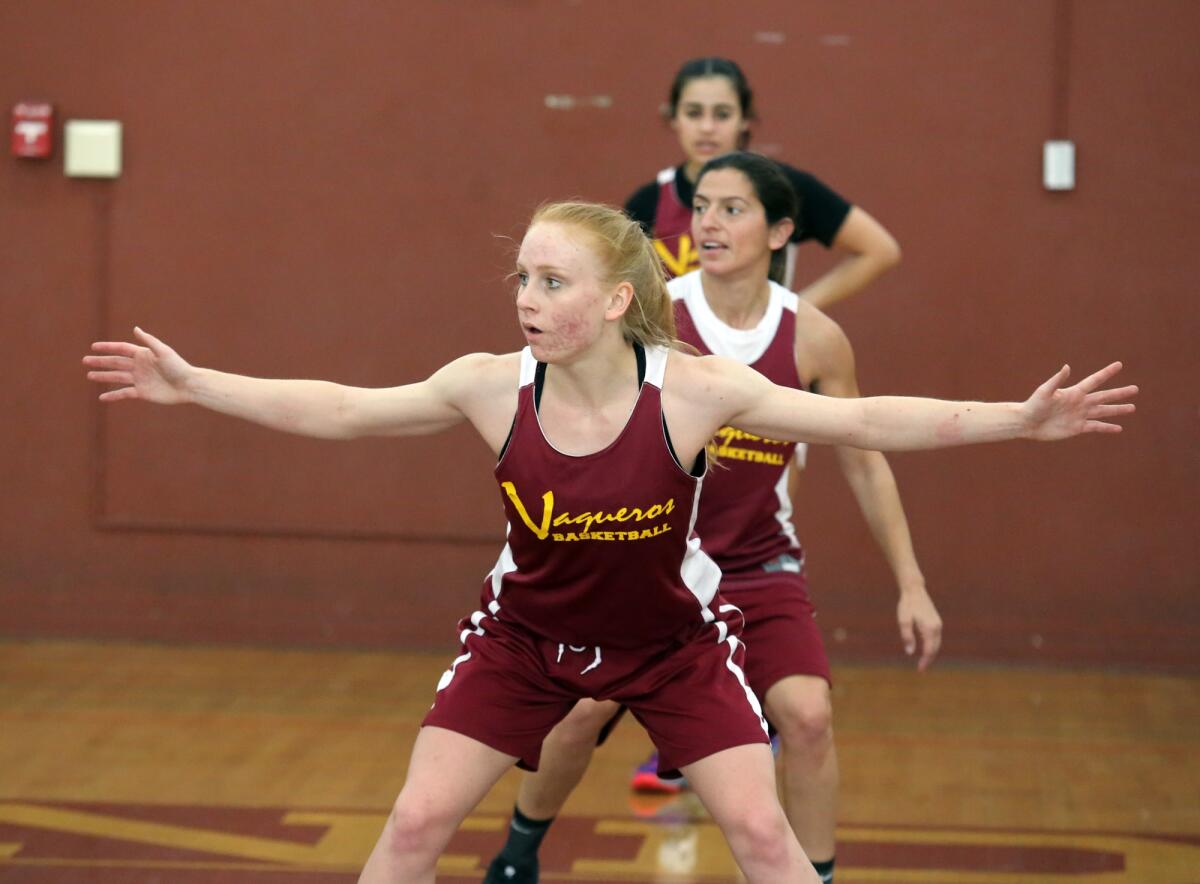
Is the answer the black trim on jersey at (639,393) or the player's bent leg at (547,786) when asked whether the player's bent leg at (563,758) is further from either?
the black trim on jersey at (639,393)

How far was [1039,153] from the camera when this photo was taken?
19.3ft

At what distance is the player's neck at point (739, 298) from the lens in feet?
12.2

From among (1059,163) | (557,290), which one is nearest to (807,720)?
(557,290)

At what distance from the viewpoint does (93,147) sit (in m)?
6.05

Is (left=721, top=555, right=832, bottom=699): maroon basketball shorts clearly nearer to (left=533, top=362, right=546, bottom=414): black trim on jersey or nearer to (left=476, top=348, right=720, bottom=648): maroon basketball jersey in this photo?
(left=476, top=348, right=720, bottom=648): maroon basketball jersey

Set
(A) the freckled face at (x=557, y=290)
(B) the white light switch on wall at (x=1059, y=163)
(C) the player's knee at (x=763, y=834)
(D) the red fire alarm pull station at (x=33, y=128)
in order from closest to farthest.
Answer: (C) the player's knee at (x=763, y=834) < (A) the freckled face at (x=557, y=290) < (B) the white light switch on wall at (x=1059, y=163) < (D) the red fire alarm pull station at (x=33, y=128)

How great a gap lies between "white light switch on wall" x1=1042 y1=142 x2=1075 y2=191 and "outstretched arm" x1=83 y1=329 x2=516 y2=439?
336 centimetres

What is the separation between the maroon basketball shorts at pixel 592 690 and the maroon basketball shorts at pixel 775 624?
0.37 metres

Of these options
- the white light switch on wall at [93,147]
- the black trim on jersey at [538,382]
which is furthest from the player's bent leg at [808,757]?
the white light switch on wall at [93,147]

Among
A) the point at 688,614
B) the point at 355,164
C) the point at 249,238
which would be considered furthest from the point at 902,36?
the point at 688,614

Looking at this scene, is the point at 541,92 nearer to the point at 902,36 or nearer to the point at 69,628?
the point at 902,36

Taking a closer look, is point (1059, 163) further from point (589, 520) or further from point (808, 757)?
point (589, 520)

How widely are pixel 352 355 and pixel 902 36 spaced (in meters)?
2.16

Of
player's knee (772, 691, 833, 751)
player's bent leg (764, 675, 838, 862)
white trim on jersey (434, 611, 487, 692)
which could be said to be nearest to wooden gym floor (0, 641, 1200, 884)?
player's bent leg (764, 675, 838, 862)
